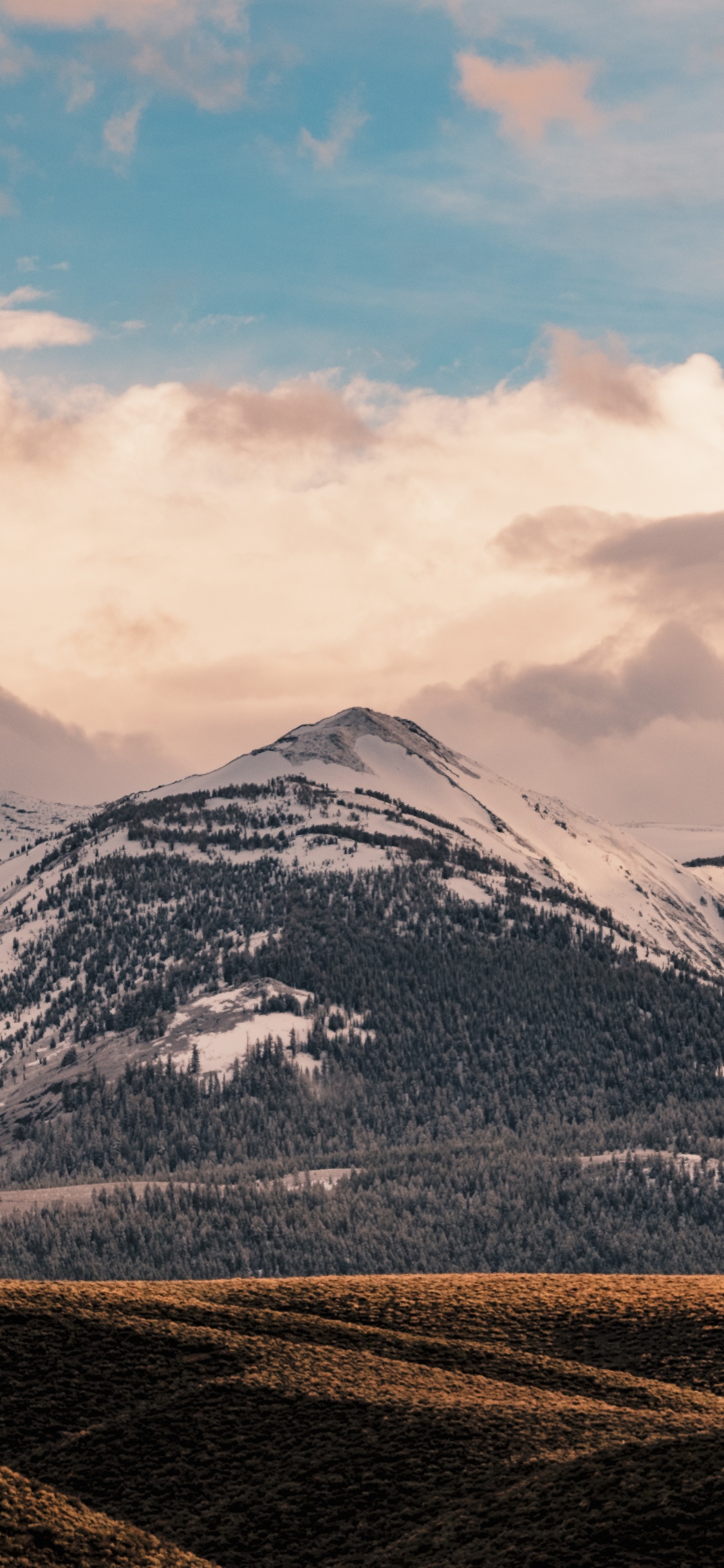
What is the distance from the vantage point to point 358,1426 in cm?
4228

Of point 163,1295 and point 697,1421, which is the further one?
point 163,1295

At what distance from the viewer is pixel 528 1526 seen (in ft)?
113

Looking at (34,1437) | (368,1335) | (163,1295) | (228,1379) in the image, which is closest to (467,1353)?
(368,1335)

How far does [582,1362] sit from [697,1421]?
8446mm

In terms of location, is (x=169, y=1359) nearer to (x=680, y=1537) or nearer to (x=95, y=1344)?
(x=95, y=1344)

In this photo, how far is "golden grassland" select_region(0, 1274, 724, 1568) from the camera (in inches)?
1347

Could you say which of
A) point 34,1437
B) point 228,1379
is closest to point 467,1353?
→ point 228,1379

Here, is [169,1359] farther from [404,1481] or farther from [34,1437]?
[404,1481]

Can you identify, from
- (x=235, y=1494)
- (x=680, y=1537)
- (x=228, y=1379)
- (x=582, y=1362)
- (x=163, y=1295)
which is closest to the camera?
(x=680, y=1537)

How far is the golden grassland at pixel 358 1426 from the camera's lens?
34219 millimetres

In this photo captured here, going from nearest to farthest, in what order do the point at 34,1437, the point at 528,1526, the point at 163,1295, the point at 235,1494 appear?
the point at 528,1526 → the point at 235,1494 → the point at 34,1437 → the point at 163,1295

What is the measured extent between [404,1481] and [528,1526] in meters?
5.57

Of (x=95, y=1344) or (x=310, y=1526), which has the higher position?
(x=95, y=1344)

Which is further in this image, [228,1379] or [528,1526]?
[228,1379]
